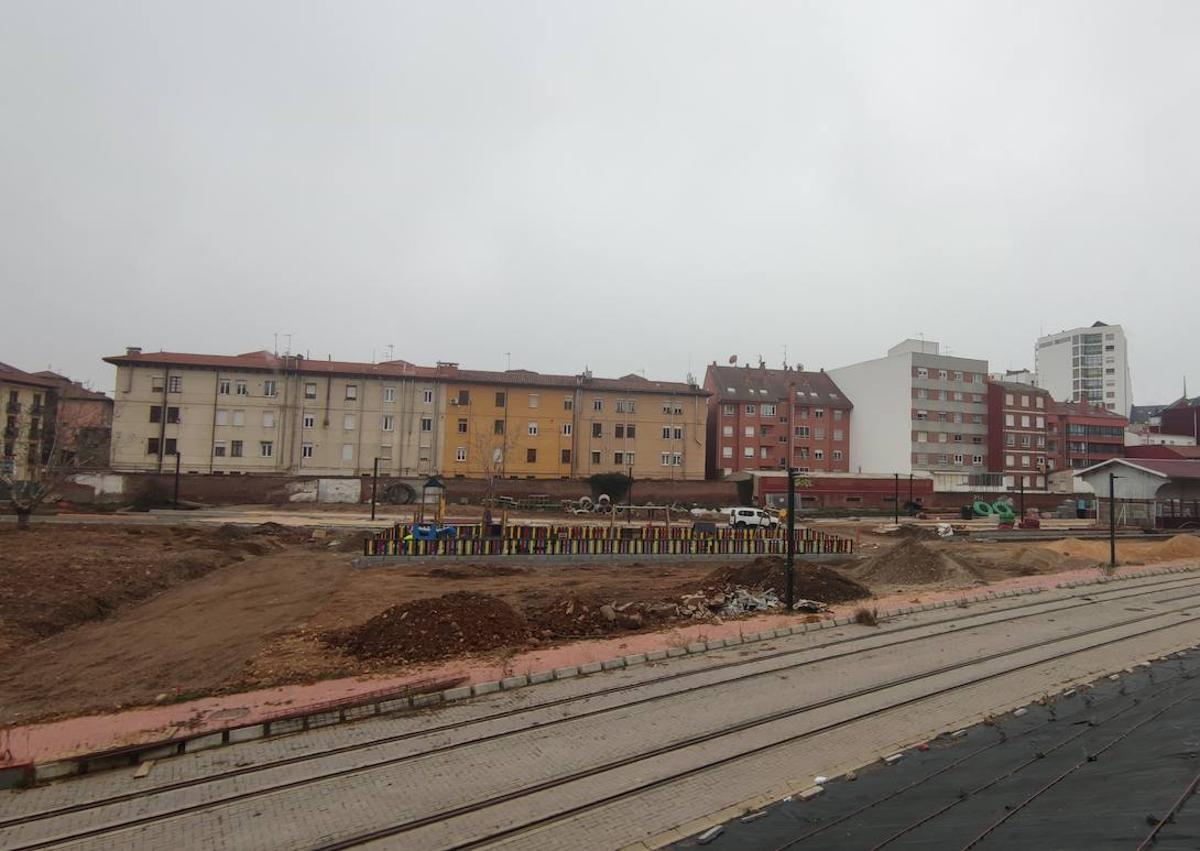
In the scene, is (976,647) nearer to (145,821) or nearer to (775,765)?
(775,765)

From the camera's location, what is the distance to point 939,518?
59656mm

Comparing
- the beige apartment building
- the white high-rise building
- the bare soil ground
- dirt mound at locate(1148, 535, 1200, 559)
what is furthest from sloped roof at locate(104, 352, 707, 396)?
the white high-rise building

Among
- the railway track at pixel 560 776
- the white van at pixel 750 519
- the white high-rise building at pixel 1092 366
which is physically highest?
the white high-rise building at pixel 1092 366

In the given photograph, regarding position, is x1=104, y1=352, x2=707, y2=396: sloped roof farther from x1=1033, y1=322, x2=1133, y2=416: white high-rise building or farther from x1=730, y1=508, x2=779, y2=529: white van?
x1=1033, y1=322, x2=1133, y2=416: white high-rise building

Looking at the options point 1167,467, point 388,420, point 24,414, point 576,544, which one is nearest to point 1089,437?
point 1167,467

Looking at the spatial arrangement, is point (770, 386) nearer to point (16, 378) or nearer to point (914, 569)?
point (914, 569)

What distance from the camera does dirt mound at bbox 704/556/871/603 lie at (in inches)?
786

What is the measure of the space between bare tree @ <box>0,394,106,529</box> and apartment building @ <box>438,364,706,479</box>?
2777cm

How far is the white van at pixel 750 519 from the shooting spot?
45375 mm

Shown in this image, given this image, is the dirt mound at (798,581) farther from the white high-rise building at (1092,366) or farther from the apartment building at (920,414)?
the white high-rise building at (1092,366)

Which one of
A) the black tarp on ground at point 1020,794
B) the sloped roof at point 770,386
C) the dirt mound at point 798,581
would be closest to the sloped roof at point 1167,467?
the sloped roof at point 770,386

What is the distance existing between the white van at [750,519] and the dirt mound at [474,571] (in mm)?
22692

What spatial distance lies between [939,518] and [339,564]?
52532mm

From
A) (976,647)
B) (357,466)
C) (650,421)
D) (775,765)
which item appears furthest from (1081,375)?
(775,765)
